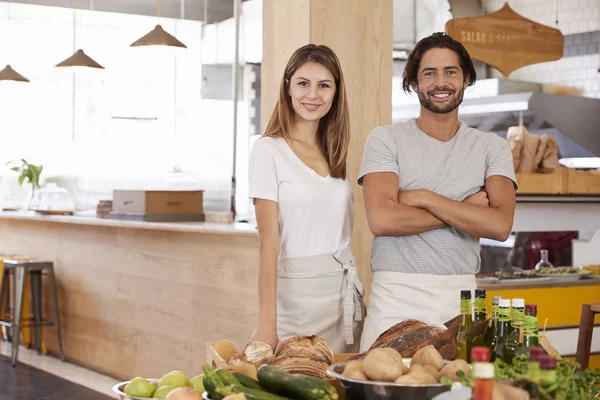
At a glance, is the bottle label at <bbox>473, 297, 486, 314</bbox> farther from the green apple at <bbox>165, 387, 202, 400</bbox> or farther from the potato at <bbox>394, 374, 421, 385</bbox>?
the green apple at <bbox>165, 387, 202, 400</bbox>

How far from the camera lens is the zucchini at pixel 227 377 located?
1.85 metres

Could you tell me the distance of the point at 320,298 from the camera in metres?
2.92

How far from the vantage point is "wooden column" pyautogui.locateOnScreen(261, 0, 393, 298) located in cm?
446

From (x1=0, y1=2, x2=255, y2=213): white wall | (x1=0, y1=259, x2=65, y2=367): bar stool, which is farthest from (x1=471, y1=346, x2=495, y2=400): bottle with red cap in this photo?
(x1=0, y1=2, x2=255, y2=213): white wall

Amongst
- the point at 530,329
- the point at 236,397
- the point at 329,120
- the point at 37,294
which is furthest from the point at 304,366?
the point at 37,294

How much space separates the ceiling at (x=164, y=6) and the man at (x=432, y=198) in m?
7.10

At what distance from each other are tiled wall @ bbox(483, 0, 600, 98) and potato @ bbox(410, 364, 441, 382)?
8.04 metres

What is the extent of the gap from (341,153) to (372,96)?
1.78 meters

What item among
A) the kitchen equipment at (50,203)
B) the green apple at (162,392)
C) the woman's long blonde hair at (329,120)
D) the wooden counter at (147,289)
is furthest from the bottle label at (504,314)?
the kitchen equipment at (50,203)

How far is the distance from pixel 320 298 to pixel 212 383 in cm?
109

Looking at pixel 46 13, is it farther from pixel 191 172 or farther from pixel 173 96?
pixel 191 172

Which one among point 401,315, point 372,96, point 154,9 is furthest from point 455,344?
point 154,9

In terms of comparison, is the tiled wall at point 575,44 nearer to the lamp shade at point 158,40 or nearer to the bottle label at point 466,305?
the lamp shade at point 158,40

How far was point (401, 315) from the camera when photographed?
2.72 m
